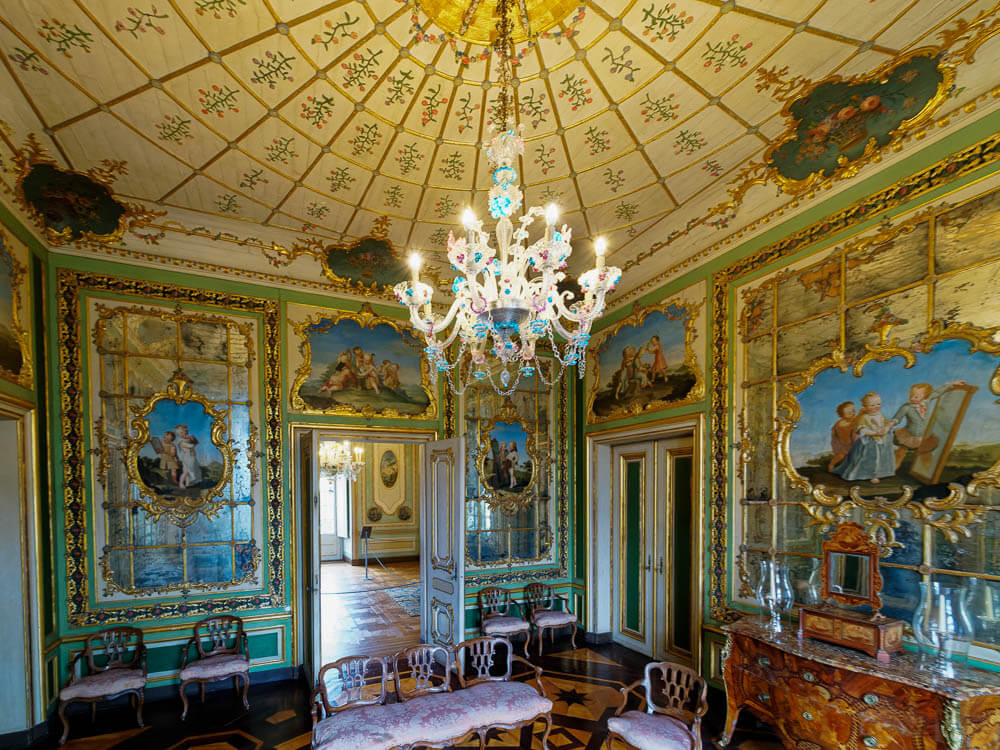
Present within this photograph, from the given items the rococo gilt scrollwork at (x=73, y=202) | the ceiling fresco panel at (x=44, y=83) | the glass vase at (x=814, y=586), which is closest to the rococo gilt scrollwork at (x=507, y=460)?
the glass vase at (x=814, y=586)

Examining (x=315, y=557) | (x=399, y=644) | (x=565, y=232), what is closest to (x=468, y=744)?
(x=315, y=557)

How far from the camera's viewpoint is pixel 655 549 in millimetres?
6191

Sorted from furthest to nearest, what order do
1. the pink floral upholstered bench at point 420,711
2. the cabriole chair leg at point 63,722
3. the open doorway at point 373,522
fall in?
the open doorway at point 373,522, the cabriole chair leg at point 63,722, the pink floral upholstered bench at point 420,711

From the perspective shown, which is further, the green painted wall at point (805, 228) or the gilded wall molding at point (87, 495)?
the gilded wall molding at point (87, 495)

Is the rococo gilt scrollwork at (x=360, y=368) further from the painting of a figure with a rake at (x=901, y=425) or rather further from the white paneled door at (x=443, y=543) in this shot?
the painting of a figure with a rake at (x=901, y=425)

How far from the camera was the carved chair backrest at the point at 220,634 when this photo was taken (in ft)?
17.3

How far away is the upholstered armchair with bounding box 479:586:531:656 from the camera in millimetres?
6102

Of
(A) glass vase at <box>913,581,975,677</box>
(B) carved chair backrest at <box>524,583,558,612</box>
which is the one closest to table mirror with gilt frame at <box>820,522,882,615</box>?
(A) glass vase at <box>913,581,975,677</box>

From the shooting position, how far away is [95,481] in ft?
16.5

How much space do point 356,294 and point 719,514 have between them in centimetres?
477

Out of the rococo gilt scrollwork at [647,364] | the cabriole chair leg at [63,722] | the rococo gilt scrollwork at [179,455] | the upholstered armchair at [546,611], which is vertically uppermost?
the rococo gilt scrollwork at [647,364]

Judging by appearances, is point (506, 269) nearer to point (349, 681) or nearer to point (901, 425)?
point (901, 425)

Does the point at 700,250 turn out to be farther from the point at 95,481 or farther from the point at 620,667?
the point at 95,481

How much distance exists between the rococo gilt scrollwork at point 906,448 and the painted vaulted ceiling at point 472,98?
4.66 feet
